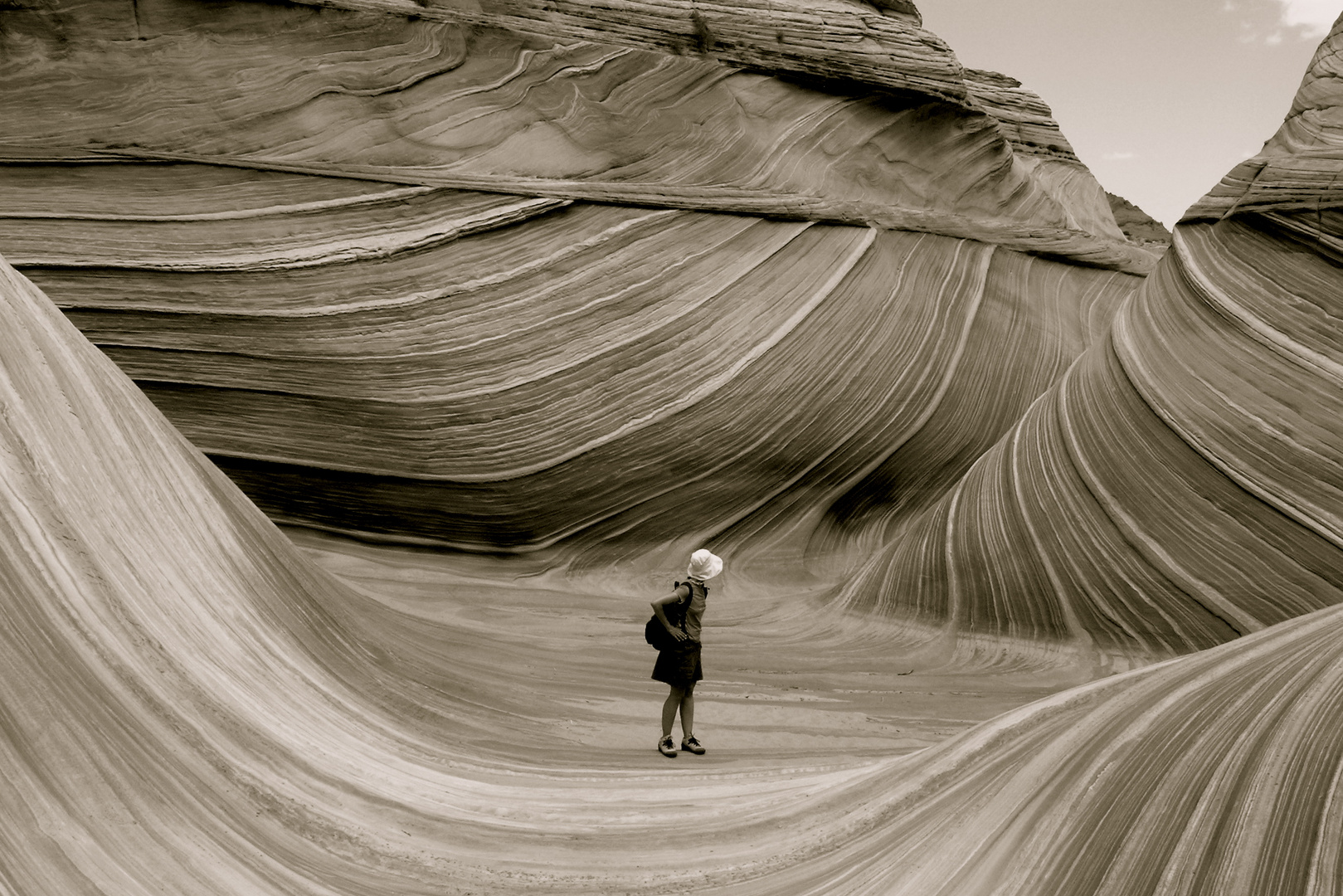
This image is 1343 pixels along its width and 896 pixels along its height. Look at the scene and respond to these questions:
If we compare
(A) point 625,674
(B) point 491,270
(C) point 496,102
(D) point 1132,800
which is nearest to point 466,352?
(B) point 491,270

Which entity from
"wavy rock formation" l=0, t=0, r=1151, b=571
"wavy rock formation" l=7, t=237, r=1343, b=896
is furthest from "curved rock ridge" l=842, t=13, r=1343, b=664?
"wavy rock formation" l=0, t=0, r=1151, b=571

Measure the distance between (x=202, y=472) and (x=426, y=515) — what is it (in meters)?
2.80

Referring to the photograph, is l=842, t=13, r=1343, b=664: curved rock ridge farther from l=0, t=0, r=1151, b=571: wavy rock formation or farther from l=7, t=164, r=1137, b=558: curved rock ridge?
l=0, t=0, r=1151, b=571: wavy rock formation

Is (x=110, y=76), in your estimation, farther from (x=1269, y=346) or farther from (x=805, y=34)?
(x=1269, y=346)

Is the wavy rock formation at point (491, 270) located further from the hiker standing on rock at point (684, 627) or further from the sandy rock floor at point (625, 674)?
the hiker standing on rock at point (684, 627)

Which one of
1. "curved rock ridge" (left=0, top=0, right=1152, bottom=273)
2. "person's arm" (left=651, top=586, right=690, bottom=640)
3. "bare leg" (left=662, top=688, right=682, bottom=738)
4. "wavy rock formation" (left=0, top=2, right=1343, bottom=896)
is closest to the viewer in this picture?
"wavy rock formation" (left=0, top=2, right=1343, bottom=896)

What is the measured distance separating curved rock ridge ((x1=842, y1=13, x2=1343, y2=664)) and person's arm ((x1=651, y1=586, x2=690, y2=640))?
2873 mm

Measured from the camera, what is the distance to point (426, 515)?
24.5 ft

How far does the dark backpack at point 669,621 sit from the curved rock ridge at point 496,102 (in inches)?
174

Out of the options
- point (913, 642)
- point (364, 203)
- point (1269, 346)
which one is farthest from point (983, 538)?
point (364, 203)

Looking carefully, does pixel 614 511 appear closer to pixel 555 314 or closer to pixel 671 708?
pixel 555 314

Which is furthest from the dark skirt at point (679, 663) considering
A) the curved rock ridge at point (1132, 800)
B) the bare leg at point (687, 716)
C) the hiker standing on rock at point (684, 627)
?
the curved rock ridge at point (1132, 800)

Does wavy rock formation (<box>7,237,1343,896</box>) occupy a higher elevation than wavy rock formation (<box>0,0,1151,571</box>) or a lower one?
lower

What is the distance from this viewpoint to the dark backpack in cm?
441
